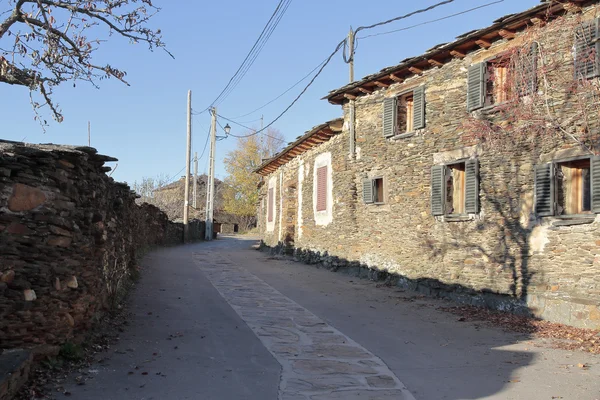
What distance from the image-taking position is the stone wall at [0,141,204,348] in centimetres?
472

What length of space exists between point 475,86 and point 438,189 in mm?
2316

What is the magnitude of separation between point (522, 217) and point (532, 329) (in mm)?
2189

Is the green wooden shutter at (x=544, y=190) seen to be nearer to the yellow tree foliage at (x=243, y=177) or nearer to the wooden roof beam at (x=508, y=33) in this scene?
the wooden roof beam at (x=508, y=33)

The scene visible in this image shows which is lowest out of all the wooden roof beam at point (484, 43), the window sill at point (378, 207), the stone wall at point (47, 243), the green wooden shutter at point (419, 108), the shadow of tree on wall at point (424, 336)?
the shadow of tree on wall at point (424, 336)

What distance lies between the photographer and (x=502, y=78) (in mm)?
10195

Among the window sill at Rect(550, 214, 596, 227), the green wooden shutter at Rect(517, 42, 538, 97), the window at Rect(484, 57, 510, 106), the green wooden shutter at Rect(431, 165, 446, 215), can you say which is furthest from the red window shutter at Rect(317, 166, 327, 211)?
the window sill at Rect(550, 214, 596, 227)

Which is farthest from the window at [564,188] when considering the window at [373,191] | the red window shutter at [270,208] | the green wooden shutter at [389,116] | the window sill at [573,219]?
the red window shutter at [270,208]

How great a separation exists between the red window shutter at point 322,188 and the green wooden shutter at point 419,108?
215 inches

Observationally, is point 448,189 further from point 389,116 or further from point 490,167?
point 389,116

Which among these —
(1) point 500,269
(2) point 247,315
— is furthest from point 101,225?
(1) point 500,269

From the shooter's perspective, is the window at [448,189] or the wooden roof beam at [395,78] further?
the wooden roof beam at [395,78]

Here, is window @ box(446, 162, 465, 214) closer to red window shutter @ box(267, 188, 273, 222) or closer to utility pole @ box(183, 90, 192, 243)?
red window shutter @ box(267, 188, 273, 222)

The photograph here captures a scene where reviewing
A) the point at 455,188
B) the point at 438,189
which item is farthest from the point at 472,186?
the point at 438,189

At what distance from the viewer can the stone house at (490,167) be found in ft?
27.7
